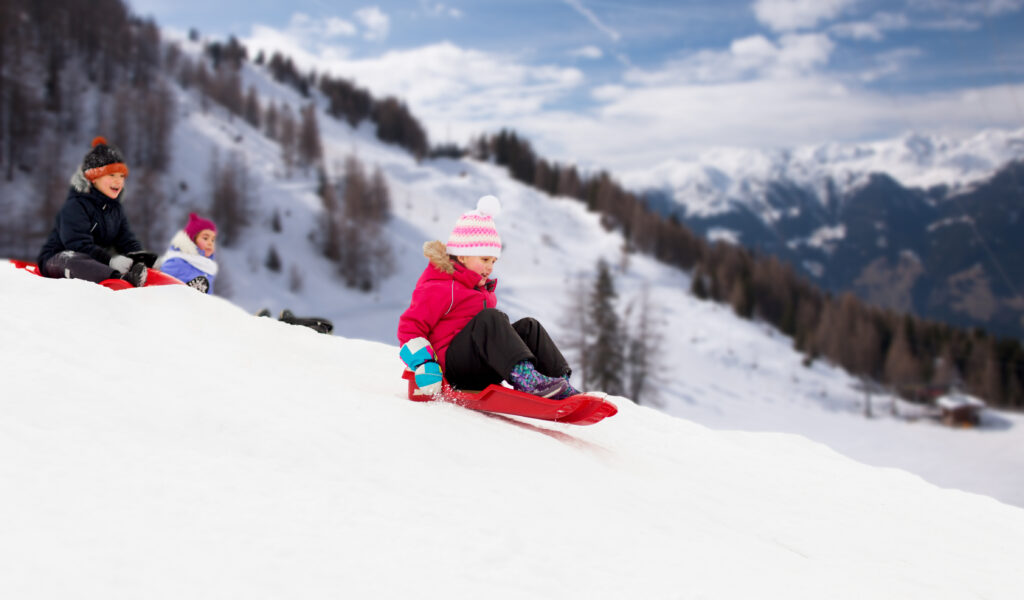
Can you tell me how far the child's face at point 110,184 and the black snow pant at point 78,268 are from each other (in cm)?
77

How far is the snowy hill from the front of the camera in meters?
2.50

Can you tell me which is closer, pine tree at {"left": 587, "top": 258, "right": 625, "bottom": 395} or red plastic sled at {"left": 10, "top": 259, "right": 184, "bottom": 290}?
red plastic sled at {"left": 10, "top": 259, "right": 184, "bottom": 290}

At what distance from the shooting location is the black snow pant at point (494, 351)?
4844 mm

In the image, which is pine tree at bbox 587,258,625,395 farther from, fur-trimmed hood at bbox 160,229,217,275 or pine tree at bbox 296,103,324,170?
pine tree at bbox 296,103,324,170

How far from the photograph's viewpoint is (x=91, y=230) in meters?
6.84

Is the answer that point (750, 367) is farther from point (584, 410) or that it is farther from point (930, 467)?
point (584, 410)

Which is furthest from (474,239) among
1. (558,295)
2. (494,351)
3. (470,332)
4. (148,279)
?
(558,295)

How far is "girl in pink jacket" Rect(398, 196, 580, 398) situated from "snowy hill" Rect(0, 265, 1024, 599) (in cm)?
36

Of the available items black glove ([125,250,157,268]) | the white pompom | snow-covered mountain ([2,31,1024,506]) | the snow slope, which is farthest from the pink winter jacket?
the snow slope

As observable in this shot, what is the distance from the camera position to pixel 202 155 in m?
71.9

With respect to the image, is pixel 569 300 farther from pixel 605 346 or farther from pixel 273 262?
pixel 273 262

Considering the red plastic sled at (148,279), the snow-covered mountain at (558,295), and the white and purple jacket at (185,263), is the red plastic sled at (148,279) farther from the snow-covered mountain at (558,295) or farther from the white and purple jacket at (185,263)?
the snow-covered mountain at (558,295)

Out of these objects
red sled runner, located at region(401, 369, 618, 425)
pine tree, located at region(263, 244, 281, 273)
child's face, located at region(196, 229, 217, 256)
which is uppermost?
child's face, located at region(196, 229, 217, 256)

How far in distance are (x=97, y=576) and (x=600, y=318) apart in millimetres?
36933
